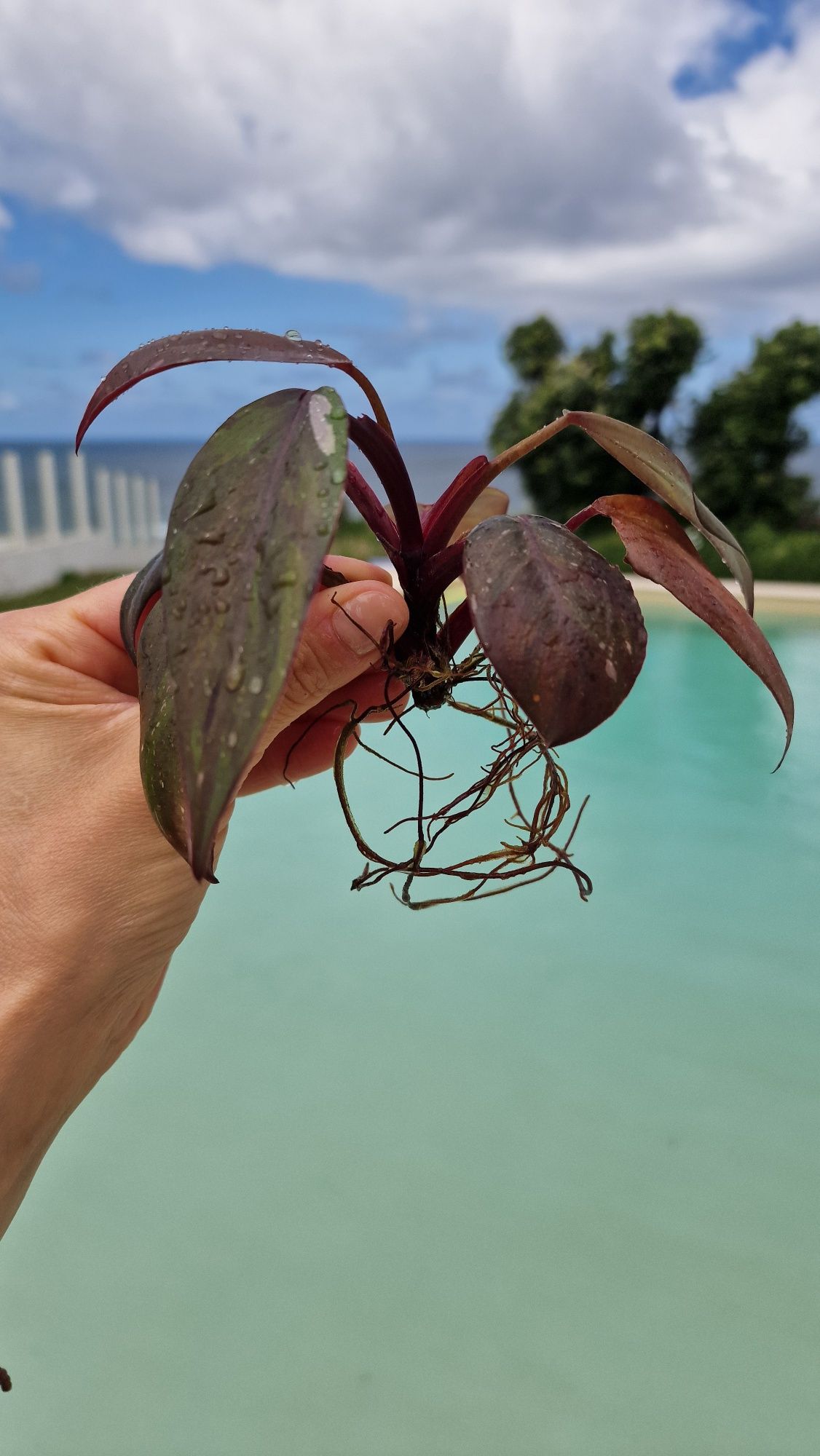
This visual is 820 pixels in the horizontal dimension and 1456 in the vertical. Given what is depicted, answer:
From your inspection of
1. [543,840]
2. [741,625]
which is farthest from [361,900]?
[741,625]

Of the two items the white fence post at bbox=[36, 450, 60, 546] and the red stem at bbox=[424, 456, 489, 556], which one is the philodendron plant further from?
the white fence post at bbox=[36, 450, 60, 546]

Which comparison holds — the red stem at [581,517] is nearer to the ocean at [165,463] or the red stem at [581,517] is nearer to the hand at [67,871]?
the hand at [67,871]

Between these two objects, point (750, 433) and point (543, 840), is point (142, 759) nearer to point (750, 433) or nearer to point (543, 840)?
point (543, 840)

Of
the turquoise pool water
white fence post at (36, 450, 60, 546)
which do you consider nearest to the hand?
the turquoise pool water

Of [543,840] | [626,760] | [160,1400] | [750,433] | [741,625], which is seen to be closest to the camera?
[741,625]

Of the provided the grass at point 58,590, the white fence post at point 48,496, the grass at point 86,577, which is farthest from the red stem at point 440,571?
the white fence post at point 48,496

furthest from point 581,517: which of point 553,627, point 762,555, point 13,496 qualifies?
point 762,555

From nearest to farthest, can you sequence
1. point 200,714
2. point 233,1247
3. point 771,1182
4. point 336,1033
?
1. point 200,714
2. point 233,1247
3. point 771,1182
4. point 336,1033
